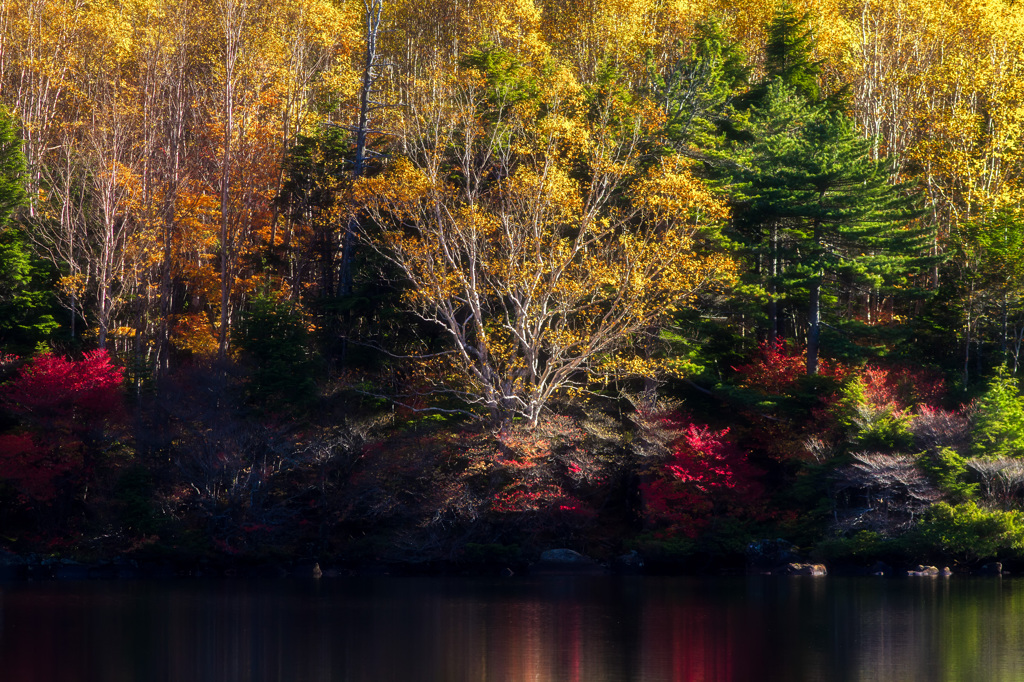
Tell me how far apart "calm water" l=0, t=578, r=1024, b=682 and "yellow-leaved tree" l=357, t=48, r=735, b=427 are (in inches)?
237

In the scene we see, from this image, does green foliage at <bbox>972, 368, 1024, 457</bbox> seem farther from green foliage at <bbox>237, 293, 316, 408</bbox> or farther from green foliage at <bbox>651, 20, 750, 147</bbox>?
green foliage at <bbox>237, 293, 316, 408</bbox>

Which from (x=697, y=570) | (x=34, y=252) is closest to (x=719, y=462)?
(x=697, y=570)

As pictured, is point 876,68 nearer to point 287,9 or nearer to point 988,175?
point 988,175

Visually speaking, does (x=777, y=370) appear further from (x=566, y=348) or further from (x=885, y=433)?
(x=566, y=348)

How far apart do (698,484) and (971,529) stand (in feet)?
21.4

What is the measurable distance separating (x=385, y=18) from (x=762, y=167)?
19939mm

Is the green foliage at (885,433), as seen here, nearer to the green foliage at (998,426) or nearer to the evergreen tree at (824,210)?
the green foliage at (998,426)

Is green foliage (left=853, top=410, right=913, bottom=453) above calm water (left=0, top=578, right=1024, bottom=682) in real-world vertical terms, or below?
above

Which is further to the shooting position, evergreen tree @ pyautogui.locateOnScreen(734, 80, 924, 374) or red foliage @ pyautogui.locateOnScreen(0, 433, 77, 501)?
evergreen tree @ pyautogui.locateOnScreen(734, 80, 924, 374)

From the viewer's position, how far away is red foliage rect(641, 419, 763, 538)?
28562mm

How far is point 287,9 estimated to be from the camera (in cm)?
4194

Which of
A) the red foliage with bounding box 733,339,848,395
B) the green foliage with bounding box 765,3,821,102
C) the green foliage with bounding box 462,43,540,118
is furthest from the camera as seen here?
the green foliage with bounding box 765,3,821,102

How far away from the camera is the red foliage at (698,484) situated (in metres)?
28.6

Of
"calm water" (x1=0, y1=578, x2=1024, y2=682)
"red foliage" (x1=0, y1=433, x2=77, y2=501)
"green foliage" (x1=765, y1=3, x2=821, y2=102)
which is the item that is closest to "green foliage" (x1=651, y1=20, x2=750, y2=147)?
"green foliage" (x1=765, y1=3, x2=821, y2=102)
